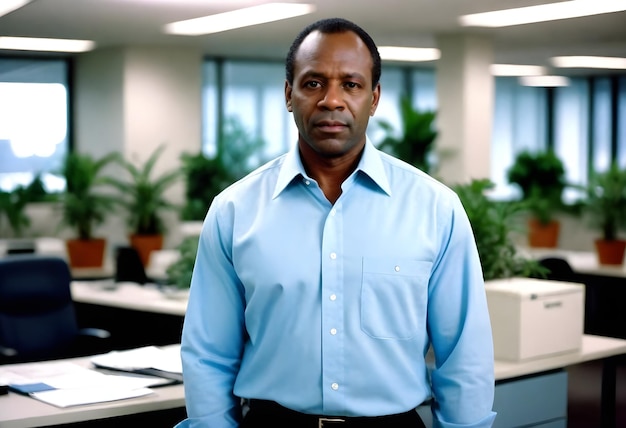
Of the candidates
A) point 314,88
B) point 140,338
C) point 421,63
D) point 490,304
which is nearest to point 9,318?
point 140,338

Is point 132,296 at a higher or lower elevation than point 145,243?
higher

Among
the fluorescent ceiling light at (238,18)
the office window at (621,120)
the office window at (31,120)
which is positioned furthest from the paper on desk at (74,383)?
the office window at (621,120)

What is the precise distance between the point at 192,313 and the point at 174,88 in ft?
32.2

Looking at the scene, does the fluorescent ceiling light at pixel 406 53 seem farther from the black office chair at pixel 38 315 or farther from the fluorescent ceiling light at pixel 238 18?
the black office chair at pixel 38 315

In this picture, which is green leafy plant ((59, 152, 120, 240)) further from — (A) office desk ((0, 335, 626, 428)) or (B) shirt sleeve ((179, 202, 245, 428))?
(B) shirt sleeve ((179, 202, 245, 428))

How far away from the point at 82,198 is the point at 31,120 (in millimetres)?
2273

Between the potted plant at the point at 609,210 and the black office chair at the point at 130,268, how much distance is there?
165 inches

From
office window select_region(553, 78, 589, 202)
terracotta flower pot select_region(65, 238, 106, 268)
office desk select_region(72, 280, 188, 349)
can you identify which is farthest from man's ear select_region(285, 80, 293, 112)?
office window select_region(553, 78, 589, 202)

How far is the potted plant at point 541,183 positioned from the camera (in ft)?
36.2

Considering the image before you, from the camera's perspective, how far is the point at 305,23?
9500 mm

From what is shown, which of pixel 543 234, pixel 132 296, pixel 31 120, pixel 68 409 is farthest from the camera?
pixel 31 120

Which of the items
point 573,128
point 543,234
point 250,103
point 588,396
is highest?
point 250,103

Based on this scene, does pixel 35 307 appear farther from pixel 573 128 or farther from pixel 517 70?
pixel 573 128

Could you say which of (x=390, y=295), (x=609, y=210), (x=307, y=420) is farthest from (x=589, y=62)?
(x=307, y=420)
